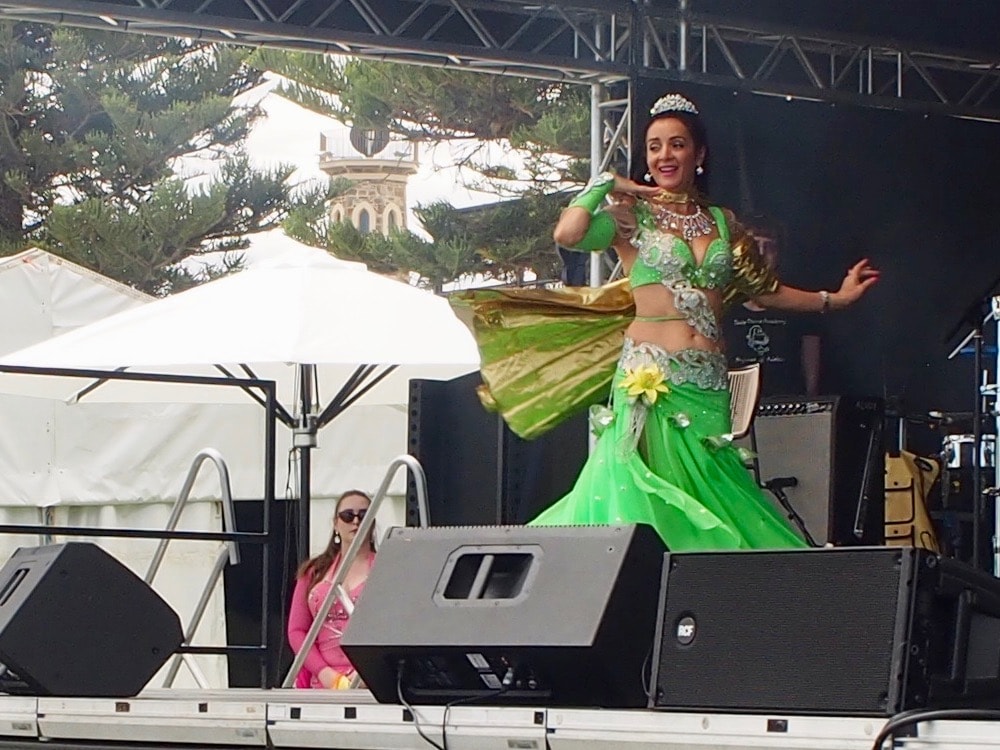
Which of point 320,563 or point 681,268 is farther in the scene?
point 320,563

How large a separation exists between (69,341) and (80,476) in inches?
122

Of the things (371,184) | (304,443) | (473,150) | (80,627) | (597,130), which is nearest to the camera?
(80,627)

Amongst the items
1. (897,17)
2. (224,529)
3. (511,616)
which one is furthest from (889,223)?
(511,616)

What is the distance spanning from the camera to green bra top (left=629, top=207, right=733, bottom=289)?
460 centimetres

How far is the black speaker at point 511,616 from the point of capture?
2.74m

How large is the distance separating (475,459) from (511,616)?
321 centimetres

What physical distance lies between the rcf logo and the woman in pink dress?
2922 mm

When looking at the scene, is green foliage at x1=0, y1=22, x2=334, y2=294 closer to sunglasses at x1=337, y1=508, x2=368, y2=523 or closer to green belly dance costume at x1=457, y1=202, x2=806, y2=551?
sunglasses at x1=337, y1=508, x2=368, y2=523

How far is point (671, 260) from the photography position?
461 cm

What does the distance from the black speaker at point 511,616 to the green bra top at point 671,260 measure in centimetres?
174

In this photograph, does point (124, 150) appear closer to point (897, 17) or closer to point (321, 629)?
point (897, 17)

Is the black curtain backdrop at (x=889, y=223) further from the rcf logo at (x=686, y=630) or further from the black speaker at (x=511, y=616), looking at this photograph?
the rcf logo at (x=686, y=630)

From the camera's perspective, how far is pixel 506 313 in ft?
16.4

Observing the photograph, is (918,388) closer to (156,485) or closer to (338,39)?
(338,39)
